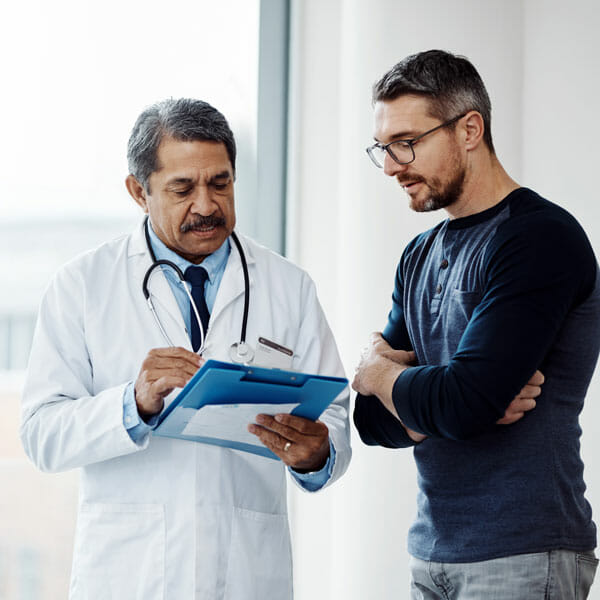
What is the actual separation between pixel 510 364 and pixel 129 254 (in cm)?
84

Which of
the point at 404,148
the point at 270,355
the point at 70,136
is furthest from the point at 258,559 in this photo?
the point at 70,136

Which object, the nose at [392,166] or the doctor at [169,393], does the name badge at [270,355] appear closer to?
the doctor at [169,393]

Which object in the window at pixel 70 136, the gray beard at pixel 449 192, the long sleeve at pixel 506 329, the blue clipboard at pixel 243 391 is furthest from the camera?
the window at pixel 70 136

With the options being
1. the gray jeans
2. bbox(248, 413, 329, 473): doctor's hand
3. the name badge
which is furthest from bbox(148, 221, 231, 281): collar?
the gray jeans

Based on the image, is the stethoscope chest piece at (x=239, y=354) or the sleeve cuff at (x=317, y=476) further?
the sleeve cuff at (x=317, y=476)

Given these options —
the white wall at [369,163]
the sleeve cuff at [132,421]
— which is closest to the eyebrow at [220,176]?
the sleeve cuff at [132,421]

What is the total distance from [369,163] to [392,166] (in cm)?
79

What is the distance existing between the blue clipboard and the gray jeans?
1.29 feet

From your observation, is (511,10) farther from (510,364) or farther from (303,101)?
(510,364)

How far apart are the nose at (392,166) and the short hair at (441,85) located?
0.12 metres

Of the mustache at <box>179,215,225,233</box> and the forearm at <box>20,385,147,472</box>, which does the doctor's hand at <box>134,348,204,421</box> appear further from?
the mustache at <box>179,215,225,233</box>

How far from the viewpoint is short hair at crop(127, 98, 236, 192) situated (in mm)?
1666

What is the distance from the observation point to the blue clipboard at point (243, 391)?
1208 mm

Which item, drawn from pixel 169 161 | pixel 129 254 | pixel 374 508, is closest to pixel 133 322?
pixel 129 254
